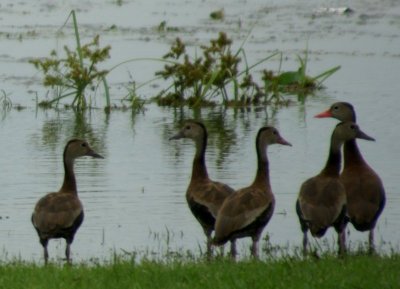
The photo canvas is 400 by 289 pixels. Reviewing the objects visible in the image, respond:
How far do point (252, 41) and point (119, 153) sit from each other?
9.81 meters

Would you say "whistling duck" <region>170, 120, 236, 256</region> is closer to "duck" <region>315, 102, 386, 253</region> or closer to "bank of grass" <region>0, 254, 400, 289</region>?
"duck" <region>315, 102, 386, 253</region>

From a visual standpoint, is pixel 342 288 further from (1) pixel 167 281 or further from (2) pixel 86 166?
(2) pixel 86 166

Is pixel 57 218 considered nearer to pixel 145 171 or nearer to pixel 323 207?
pixel 323 207

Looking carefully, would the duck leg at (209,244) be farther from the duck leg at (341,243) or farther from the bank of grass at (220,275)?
the bank of grass at (220,275)

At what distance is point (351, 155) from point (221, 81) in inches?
314

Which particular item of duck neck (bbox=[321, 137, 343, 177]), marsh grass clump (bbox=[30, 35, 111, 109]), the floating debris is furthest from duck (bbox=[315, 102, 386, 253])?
the floating debris

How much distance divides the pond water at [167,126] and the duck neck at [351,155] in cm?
77

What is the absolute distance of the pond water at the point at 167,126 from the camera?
44.1 feet

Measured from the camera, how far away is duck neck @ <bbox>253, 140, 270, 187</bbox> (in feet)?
39.9

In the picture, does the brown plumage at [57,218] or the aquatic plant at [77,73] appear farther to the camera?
the aquatic plant at [77,73]

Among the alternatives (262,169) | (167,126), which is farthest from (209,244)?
(167,126)

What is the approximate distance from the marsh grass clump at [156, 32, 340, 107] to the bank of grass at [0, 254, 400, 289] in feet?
33.3

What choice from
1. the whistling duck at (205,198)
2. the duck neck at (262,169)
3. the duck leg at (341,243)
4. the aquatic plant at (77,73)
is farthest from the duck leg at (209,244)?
the aquatic plant at (77,73)

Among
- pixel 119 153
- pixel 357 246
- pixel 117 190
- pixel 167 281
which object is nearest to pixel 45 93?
pixel 119 153
